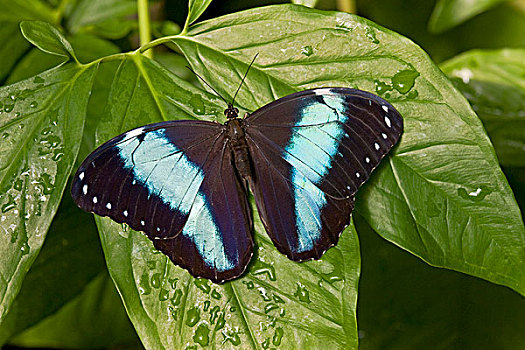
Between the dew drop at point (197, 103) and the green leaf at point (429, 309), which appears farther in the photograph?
the green leaf at point (429, 309)

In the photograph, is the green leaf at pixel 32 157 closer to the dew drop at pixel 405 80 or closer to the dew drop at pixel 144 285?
the dew drop at pixel 144 285

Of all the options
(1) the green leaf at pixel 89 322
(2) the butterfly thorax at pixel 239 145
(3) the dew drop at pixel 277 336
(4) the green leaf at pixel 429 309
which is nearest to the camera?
(3) the dew drop at pixel 277 336

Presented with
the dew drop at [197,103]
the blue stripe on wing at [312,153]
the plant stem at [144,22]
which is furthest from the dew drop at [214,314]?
the plant stem at [144,22]

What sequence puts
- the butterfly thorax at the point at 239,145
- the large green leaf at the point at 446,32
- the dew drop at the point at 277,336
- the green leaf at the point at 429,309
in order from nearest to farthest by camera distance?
the dew drop at the point at 277,336 → the butterfly thorax at the point at 239,145 → the green leaf at the point at 429,309 → the large green leaf at the point at 446,32

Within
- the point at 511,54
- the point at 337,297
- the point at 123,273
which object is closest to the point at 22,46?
the point at 123,273

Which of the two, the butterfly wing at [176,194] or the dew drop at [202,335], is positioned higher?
the butterfly wing at [176,194]

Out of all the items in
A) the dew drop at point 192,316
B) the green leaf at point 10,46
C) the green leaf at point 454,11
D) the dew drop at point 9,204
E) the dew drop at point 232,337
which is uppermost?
the green leaf at point 10,46

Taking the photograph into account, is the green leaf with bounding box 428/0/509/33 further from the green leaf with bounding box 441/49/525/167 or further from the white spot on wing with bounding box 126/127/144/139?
the white spot on wing with bounding box 126/127/144/139
